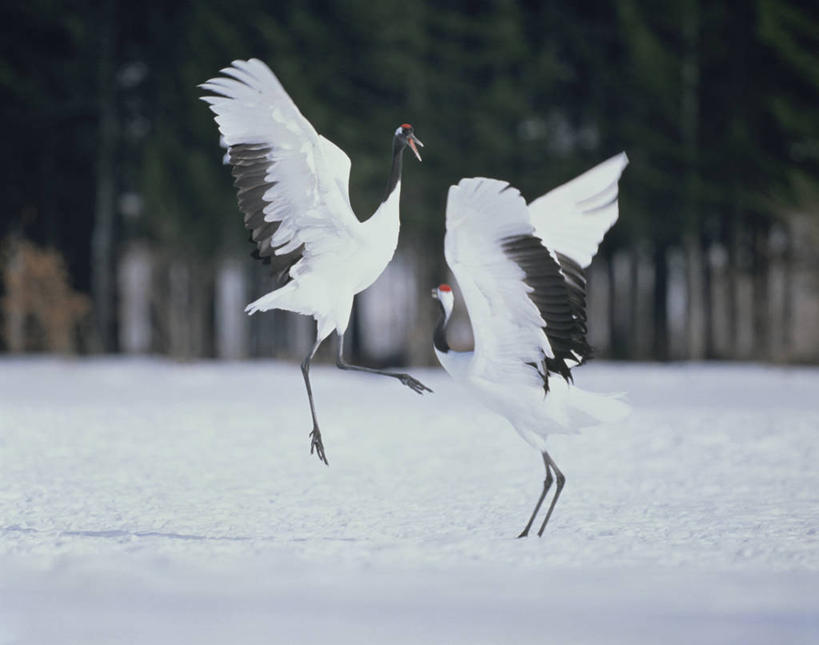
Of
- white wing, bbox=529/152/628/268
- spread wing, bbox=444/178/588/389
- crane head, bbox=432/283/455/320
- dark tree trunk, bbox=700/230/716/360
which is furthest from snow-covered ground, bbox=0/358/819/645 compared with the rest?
dark tree trunk, bbox=700/230/716/360

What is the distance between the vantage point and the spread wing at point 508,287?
5777 mm

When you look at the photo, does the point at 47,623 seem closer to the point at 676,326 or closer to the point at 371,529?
the point at 371,529

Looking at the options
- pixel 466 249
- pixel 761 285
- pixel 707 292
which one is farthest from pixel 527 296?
pixel 707 292

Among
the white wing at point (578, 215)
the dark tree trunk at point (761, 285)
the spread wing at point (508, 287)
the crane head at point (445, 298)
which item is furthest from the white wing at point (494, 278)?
the dark tree trunk at point (761, 285)

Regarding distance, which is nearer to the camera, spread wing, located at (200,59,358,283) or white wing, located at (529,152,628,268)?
spread wing, located at (200,59,358,283)

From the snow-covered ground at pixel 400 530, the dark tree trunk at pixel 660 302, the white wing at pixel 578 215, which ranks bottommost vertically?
the snow-covered ground at pixel 400 530

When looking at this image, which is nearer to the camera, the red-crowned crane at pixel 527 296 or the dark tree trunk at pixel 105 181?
the red-crowned crane at pixel 527 296

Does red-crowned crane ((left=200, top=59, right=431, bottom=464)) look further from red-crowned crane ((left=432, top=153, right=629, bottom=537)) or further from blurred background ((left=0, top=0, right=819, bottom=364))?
blurred background ((left=0, top=0, right=819, bottom=364))

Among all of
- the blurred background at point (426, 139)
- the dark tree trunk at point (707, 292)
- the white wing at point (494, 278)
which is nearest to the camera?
the white wing at point (494, 278)

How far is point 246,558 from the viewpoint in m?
6.26

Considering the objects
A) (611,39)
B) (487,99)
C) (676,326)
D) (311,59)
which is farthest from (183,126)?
(676,326)

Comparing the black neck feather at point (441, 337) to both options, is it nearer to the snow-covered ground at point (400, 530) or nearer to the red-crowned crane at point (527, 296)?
the red-crowned crane at point (527, 296)

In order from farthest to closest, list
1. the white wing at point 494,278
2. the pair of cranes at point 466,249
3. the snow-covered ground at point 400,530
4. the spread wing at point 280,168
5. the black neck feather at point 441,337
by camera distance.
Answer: the spread wing at point 280,168 → the black neck feather at point 441,337 → the pair of cranes at point 466,249 → the white wing at point 494,278 → the snow-covered ground at point 400,530

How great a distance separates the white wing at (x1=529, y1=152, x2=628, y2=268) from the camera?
701 centimetres
